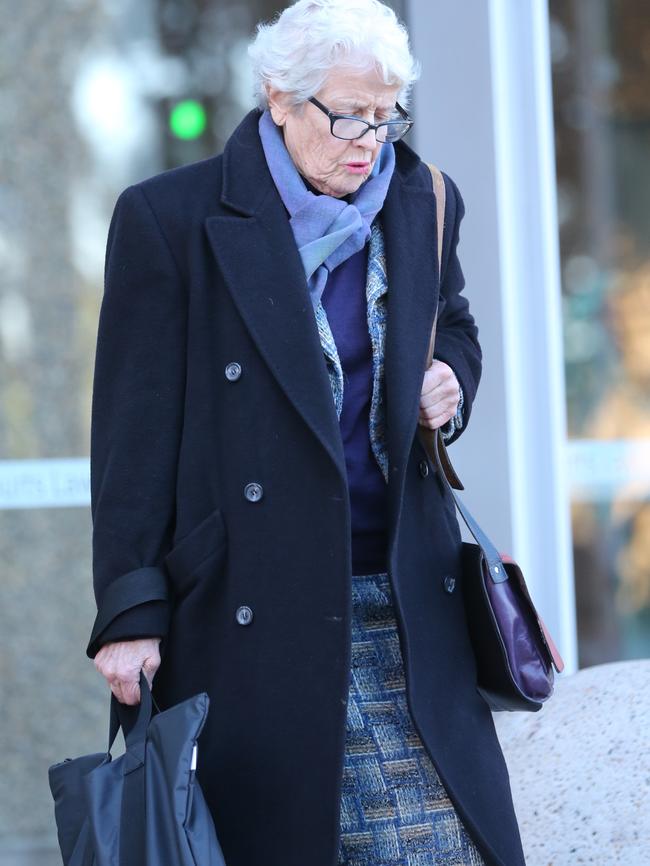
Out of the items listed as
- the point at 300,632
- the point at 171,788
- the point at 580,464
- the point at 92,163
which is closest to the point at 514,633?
the point at 300,632

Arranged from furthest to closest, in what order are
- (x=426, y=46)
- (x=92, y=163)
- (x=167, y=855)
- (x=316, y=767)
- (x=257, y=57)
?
(x=92, y=163) → (x=426, y=46) → (x=257, y=57) → (x=316, y=767) → (x=167, y=855)

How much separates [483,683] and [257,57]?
4.00 ft

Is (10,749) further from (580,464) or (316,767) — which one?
(316,767)

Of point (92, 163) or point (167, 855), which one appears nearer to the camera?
point (167, 855)

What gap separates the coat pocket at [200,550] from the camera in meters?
2.26

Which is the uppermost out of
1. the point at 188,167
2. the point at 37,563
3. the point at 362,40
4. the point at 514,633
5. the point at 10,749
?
the point at 362,40

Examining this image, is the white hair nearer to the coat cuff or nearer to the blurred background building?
A: the coat cuff

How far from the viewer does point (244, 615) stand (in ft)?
7.39

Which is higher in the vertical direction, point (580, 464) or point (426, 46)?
point (426, 46)

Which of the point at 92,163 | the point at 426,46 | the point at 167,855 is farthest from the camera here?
the point at 92,163

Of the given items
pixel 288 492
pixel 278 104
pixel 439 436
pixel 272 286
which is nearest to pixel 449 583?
pixel 439 436

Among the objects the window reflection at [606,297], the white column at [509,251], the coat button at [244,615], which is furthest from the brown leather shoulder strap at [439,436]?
the window reflection at [606,297]

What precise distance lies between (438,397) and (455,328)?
1.00ft

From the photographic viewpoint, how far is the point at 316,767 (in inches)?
87.5
